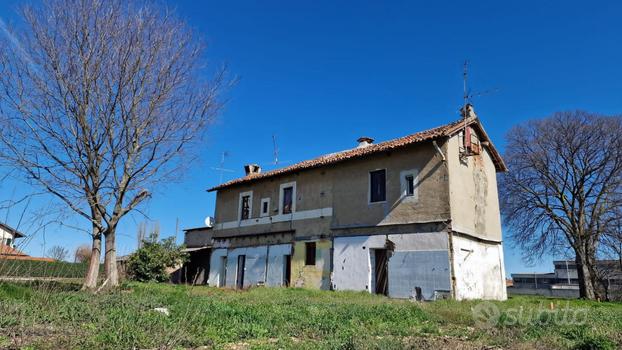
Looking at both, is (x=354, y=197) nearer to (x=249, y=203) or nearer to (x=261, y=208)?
(x=261, y=208)

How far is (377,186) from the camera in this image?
61.0 ft

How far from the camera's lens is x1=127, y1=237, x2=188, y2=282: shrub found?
74.4ft

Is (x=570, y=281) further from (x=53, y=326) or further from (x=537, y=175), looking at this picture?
(x=53, y=326)

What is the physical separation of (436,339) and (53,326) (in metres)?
5.38

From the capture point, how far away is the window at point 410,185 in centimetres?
1734

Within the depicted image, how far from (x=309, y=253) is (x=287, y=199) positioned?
10.9 ft

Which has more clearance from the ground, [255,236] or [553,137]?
[553,137]

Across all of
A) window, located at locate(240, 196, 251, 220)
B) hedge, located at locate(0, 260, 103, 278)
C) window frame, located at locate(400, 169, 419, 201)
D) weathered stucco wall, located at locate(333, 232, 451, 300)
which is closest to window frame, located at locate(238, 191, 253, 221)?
window, located at locate(240, 196, 251, 220)

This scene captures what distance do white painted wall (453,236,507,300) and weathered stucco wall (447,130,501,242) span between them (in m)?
0.52

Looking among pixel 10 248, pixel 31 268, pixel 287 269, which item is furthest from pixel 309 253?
pixel 10 248

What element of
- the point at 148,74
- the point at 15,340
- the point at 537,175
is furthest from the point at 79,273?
the point at 537,175

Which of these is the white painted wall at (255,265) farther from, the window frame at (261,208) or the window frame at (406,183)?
the window frame at (406,183)

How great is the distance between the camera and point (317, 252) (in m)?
19.7

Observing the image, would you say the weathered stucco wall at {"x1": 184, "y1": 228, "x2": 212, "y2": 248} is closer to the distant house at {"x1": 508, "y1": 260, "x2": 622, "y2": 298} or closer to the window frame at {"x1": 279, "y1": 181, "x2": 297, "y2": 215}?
the window frame at {"x1": 279, "y1": 181, "x2": 297, "y2": 215}
